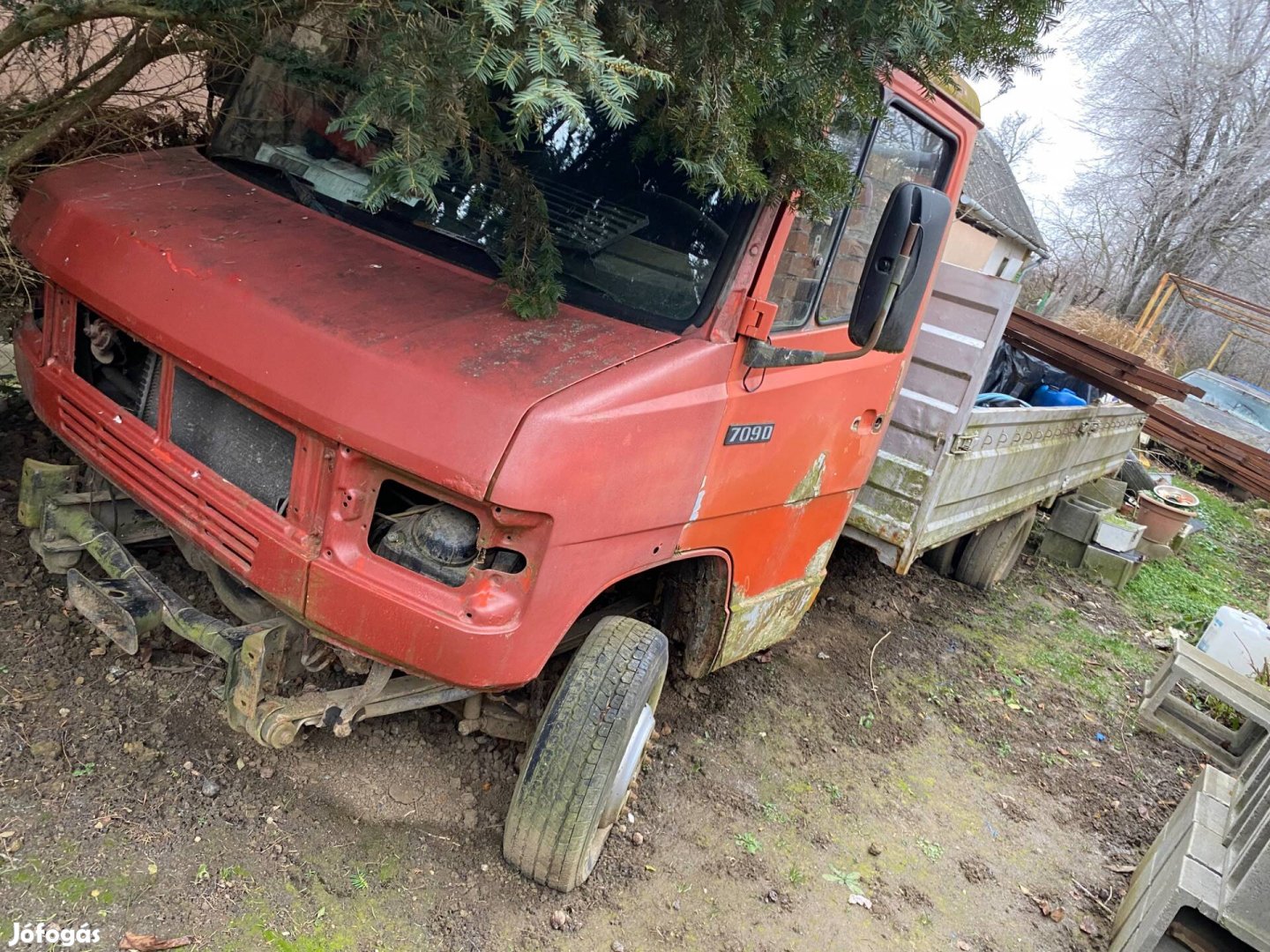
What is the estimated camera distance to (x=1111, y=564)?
741 centimetres

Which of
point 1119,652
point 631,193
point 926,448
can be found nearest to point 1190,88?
point 1119,652

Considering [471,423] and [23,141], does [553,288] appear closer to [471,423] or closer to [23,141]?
[471,423]

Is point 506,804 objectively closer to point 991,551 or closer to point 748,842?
point 748,842

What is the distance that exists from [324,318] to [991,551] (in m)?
5.20

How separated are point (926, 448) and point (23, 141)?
3.62 meters

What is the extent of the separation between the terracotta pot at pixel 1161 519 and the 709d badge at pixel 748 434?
702 cm

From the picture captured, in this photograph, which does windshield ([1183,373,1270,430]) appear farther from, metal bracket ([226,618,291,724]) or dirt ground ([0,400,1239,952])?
metal bracket ([226,618,291,724])

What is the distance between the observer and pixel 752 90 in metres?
1.96

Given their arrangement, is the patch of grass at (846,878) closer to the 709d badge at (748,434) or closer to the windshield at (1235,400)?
the 709d badge at (748,434)

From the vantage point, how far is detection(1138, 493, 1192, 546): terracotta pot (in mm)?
8305

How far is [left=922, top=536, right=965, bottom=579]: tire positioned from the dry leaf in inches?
210

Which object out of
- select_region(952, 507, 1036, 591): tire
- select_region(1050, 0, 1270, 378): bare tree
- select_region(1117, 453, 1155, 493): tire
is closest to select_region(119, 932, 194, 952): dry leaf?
select_region(952, 507, 1036, 591): tire

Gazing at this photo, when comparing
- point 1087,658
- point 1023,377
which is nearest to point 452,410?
point 1087,658

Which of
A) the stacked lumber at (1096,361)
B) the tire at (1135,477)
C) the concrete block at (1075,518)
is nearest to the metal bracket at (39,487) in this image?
the stacked lumber at (1096,361)
